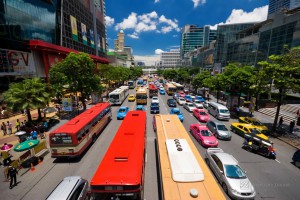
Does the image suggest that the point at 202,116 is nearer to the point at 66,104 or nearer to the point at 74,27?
the point at 66,104

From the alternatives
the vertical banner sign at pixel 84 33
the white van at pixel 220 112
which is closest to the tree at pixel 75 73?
the white van at pixel 220 112

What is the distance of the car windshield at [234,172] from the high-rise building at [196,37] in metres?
171

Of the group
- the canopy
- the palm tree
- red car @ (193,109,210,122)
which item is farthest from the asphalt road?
the palm tree

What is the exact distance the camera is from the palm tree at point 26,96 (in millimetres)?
21281

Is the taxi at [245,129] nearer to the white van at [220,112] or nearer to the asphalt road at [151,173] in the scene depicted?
the asphalt road at [151,173]

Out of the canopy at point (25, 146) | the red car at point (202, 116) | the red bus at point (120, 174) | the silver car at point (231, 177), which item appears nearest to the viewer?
the red bus at point (120, 174)

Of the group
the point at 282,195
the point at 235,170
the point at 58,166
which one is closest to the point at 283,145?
the point at 282,195

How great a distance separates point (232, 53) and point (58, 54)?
64.1 meters

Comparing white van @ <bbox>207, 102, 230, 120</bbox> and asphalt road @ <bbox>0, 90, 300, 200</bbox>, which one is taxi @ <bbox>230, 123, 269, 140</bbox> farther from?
white van @ <bbox>207, 102, 230, 120</bbox>

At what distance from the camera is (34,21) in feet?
140

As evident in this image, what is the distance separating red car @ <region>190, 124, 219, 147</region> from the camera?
706 inches

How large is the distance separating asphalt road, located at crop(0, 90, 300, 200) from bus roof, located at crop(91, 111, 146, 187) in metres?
3.32

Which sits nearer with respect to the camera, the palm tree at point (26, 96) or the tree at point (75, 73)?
the palm tree at point (26, 96)

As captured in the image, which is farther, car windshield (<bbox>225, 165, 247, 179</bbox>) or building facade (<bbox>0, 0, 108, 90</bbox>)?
building facade (<bbox>0, 0, 108, 90</bbox>)
